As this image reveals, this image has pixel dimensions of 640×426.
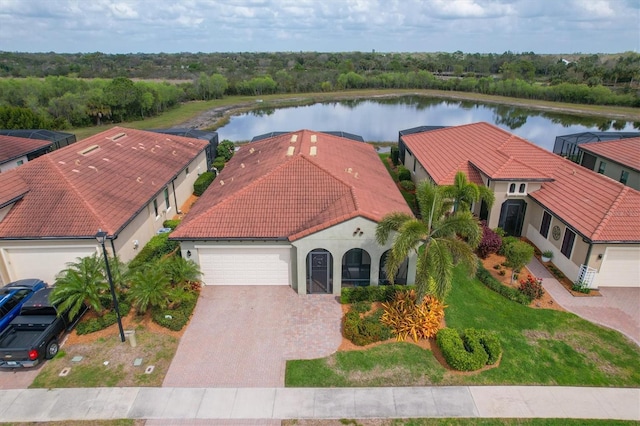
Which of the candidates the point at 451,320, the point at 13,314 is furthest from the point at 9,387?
the point at 451,320

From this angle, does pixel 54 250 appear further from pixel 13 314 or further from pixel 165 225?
pixel 165 225

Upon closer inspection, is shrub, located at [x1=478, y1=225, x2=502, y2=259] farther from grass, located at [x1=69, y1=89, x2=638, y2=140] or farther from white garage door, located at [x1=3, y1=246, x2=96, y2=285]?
grass, located at [x1=69, y1=89, x2=638, y2=140]

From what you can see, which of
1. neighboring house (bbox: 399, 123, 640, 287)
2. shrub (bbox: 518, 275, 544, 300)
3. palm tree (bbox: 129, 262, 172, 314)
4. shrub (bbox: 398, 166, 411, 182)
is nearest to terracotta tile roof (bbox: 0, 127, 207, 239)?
palm tree (bbox: 129, 262, 172, 314)

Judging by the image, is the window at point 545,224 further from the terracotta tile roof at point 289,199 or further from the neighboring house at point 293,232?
the neighboring house at point 293,232

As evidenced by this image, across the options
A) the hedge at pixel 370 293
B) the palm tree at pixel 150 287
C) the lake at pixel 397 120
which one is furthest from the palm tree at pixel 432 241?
the lake at pixel 397 120

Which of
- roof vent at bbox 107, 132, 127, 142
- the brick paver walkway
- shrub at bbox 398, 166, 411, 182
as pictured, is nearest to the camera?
the brick paver walkway

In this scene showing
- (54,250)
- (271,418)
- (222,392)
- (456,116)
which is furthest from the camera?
(456,116)

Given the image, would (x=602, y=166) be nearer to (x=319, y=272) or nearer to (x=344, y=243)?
(x=344, y=243)
